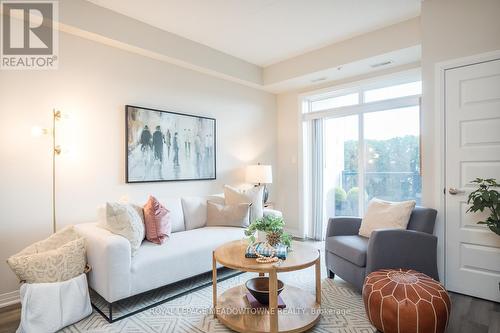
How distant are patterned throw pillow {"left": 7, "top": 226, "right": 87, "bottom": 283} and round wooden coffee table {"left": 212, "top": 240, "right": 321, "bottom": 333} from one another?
112 centimetres

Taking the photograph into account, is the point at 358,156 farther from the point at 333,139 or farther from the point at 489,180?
the point at 489,180

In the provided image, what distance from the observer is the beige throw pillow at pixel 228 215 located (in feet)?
11.6

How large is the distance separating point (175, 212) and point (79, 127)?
134 centimetres

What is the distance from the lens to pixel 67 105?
2.91 metres

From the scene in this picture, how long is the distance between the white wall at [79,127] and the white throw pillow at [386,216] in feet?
7.04

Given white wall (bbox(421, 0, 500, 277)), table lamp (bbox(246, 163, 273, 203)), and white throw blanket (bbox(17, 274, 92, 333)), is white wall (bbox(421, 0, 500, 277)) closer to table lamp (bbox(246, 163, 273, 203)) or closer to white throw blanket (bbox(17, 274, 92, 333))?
table lamp (bbox(246, 163, 273, 203))

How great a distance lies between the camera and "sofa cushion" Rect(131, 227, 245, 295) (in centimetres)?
242

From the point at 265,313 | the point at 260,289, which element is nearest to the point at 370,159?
the point at 260,289

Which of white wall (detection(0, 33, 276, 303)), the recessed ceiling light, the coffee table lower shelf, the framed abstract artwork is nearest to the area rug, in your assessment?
the coffee table lower shelf

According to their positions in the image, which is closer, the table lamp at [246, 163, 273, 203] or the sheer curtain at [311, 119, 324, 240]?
the table lamp at [246, 163, 273, 203]

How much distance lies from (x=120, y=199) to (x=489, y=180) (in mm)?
3548

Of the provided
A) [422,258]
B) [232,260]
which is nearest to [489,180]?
[422,258]

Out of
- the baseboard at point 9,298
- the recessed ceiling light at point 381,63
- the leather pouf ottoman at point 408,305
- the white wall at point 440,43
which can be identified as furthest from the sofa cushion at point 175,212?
the recessed ceiling light at point 381,63

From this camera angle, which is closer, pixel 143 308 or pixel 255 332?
pixel 255 332
